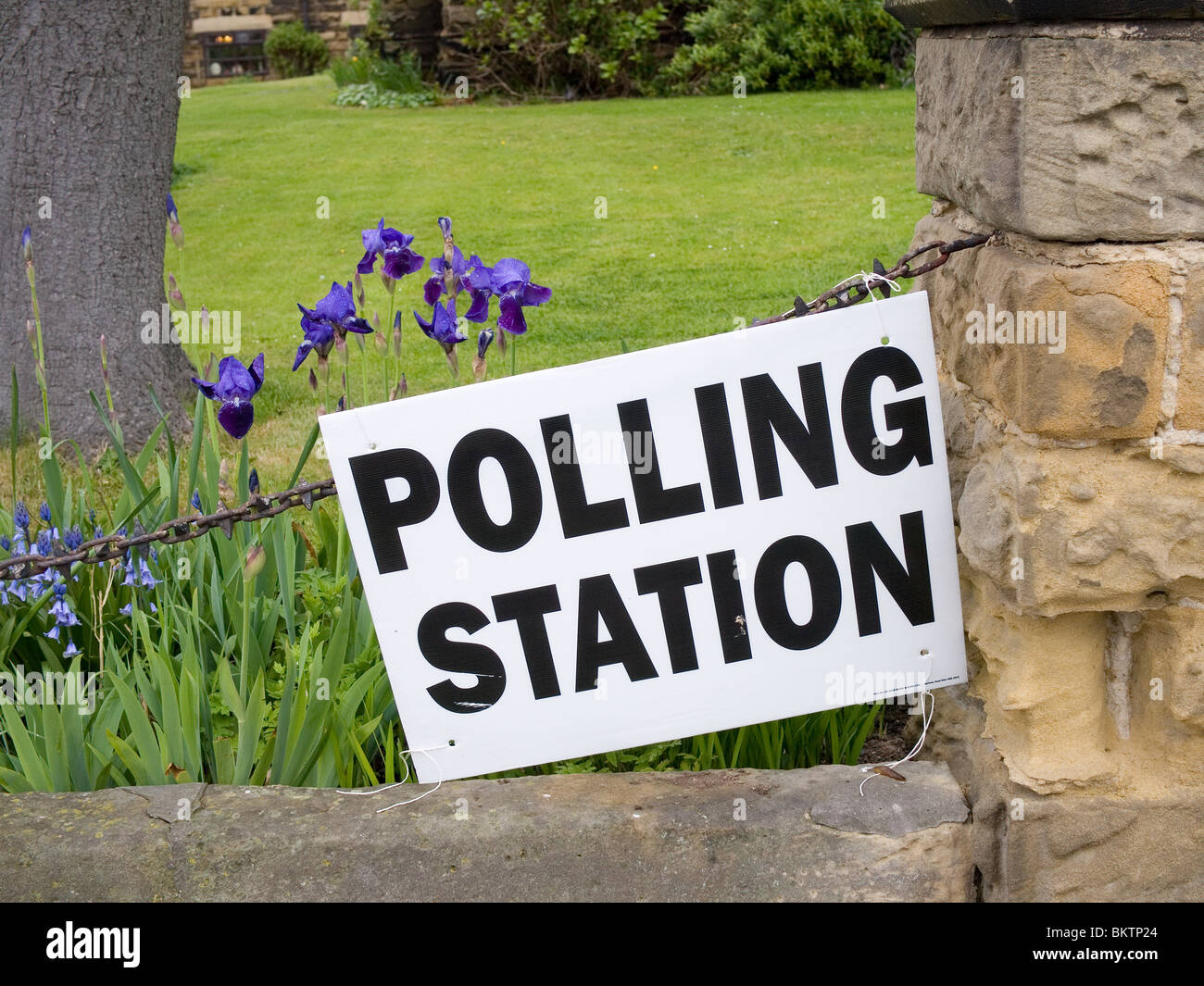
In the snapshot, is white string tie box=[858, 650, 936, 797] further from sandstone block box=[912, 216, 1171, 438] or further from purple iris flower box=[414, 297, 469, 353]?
purple iris flower box=[414, 297, 469, 353]

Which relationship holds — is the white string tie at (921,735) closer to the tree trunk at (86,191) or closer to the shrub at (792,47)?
the tree trunk at (86,191)

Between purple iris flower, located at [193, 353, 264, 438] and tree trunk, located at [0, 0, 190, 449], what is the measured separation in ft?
7.46

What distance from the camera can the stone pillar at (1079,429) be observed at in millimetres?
1582

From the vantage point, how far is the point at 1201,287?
1.62 metres

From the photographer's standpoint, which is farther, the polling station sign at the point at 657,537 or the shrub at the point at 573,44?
the shrub at the point at 573,44

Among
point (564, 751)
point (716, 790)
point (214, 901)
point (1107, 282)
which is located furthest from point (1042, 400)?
point (214, 901)

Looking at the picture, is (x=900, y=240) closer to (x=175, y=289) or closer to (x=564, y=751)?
(x=175, y=289)

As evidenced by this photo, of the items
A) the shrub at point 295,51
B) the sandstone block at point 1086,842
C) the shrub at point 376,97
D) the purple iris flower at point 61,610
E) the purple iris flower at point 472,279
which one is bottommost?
the sandstone block at point 1086,842

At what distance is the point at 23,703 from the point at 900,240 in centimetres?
578

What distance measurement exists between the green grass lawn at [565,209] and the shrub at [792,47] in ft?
1.64

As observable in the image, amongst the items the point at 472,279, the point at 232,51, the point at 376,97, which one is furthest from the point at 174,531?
the point at 232,51

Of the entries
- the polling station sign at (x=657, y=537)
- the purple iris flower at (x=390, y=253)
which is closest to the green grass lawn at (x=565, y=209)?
the purple iris flower at (x=390, y=253)

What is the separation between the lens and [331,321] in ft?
7.25

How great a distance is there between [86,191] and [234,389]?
105 inches
